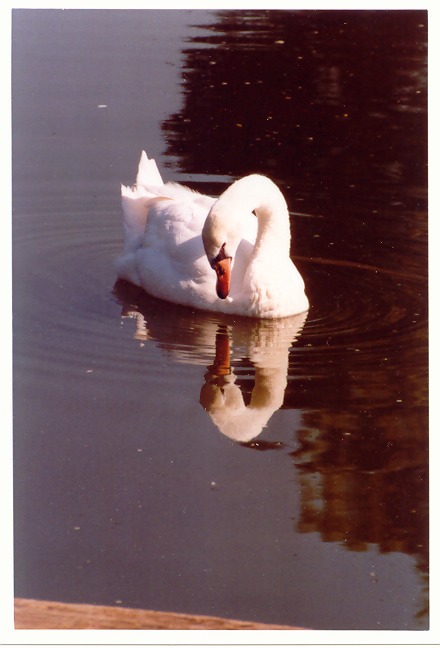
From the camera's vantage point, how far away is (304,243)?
11.5m

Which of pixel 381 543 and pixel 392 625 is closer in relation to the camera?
pixel 392 625

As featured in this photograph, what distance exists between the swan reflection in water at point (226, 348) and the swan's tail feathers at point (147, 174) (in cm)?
134

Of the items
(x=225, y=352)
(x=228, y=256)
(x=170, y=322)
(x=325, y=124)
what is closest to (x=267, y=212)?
(x=228, y=256)

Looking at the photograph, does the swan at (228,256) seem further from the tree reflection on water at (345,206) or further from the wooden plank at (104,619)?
the wooden plank at (104,619)

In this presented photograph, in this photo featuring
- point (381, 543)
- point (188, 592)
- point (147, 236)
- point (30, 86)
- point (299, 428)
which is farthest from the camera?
point (30, 86)

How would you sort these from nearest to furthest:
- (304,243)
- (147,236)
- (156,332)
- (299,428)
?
(299,428), (156,332), (147,236), (304,243)

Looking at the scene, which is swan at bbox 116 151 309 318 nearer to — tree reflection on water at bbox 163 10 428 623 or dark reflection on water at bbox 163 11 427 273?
tree reflection on water at bbox 163 10 428 623

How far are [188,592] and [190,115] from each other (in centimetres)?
830

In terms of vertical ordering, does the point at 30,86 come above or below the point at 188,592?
above

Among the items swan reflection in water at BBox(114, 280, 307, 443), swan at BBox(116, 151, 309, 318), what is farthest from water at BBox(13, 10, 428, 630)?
swan at BBox(116, 151, 309, 318)

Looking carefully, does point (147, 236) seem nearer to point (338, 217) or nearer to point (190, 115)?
point (338, 217)

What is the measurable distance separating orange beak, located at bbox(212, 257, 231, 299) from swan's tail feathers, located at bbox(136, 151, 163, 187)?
2.17 meters

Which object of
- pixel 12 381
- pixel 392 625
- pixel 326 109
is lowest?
pixel 392 625
